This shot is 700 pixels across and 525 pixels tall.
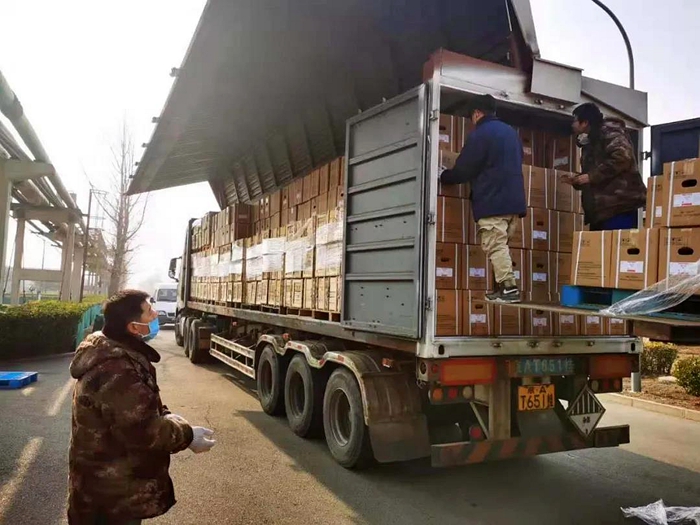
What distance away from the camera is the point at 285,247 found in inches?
298

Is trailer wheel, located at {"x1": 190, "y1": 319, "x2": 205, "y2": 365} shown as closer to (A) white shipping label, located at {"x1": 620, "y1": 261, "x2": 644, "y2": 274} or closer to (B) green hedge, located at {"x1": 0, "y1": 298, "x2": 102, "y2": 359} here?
(B) green hedge, located at {"x1": 0, "y1": 298, "x2": 102, "y2": 359}

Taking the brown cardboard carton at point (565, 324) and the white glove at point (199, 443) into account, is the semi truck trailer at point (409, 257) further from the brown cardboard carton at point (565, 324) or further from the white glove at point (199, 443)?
the white glove at point (199, 443)

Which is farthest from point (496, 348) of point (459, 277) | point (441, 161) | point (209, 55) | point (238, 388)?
point (238, 388)

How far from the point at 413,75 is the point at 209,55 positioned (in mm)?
2465

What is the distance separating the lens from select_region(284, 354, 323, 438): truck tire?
6074 mm

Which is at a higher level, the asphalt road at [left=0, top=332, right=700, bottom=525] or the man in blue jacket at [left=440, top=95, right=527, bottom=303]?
the man in blue jacket at [left=440, top=95, right=527, bottom=303]

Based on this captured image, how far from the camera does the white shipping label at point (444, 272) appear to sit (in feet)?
14.8

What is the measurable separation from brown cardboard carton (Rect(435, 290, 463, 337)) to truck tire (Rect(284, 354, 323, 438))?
6.96 feet

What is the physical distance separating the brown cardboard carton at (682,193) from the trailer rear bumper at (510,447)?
6.89 ft

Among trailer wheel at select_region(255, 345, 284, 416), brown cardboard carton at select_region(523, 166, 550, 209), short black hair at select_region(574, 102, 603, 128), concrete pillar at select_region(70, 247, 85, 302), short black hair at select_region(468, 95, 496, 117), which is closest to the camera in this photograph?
short black hair at select_region(468, 95, 496, 117)

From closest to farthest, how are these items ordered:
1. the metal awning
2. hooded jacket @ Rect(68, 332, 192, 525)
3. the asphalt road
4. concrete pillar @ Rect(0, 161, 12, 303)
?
hooded jacket @ Rect(68, 332, 192, 525), the asphalt road, the metal awning, concrete pillar @ Rect(0, 161, 12, 303)

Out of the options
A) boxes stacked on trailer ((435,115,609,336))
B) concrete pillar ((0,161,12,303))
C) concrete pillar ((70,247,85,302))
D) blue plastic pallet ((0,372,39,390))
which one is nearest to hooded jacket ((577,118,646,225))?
boxes stacked on trailer ((435,115,609,336))

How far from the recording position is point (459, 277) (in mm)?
4621

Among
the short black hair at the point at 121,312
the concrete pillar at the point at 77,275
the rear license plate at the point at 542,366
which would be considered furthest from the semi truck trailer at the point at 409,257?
the concrete pillar at the point at 77,275
